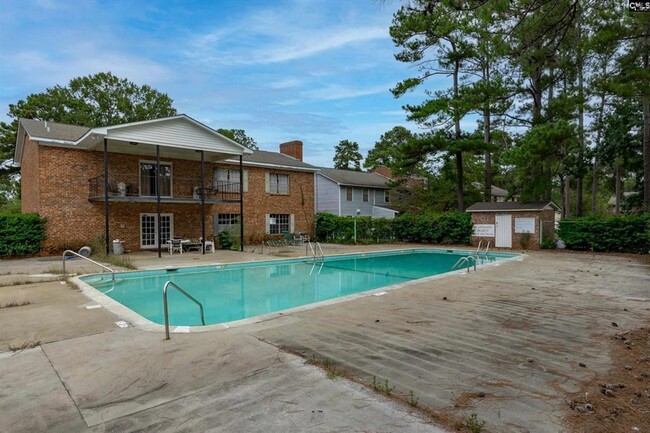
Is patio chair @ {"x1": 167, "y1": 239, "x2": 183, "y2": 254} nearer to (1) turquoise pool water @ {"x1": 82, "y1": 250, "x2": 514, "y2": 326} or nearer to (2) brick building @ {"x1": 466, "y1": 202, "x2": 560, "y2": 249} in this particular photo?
(1) turquoise pool water @ {"x1": 82, "y1": 250, "x2": 514, "y2": 326}

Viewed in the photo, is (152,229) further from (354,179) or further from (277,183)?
(354,179)

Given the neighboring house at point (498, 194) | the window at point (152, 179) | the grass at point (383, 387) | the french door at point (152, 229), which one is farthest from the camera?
the neighboring house at point (498, 194)

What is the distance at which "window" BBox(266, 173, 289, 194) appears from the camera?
22.7 meters

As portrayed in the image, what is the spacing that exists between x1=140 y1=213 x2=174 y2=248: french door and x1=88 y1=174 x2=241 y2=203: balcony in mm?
1083

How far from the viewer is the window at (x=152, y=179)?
18062mm

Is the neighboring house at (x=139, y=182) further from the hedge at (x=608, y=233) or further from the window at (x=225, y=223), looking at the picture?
the hedge at (x=608, y=233)

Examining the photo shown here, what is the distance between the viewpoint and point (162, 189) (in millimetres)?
18672

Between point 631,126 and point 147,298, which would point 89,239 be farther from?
point 631,126

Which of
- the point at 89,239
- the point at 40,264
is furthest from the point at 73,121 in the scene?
the point at 40,264

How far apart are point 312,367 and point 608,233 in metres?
18.6

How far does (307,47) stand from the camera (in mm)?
12633

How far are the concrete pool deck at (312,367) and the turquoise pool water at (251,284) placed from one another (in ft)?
7.37

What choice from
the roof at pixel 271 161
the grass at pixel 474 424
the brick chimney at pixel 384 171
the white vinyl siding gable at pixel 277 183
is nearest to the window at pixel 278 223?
the white vinyl siding gable at pixel 277 183

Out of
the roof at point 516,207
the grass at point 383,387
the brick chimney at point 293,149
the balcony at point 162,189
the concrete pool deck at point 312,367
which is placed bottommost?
the concrete pool deck at point 312,367
